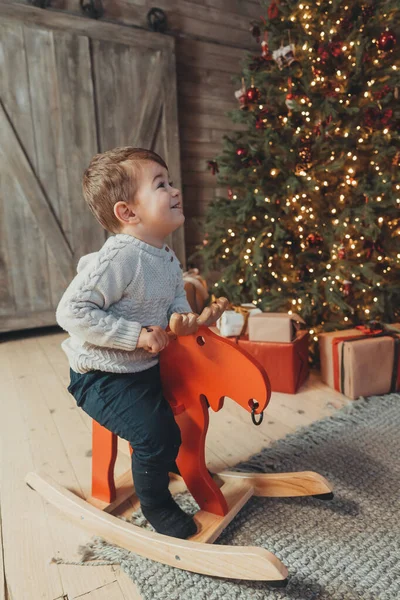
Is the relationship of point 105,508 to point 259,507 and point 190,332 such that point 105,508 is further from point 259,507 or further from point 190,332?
point 190,332

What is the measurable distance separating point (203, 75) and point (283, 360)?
242 cm

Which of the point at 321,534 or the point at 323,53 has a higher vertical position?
the point at 323,53

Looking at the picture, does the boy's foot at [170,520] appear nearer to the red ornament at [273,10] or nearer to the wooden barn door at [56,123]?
the wooden barn door at [56,123]

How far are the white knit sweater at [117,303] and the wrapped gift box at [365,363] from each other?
3.14 feet

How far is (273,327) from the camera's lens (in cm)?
174

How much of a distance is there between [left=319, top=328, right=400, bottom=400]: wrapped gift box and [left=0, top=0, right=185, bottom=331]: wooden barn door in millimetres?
1784

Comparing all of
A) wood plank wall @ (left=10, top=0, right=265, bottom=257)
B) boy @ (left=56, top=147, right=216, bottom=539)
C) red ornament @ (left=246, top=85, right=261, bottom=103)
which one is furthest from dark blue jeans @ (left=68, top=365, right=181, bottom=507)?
wood plank wall @ (left=10, top=0, right=265, bottom=257)

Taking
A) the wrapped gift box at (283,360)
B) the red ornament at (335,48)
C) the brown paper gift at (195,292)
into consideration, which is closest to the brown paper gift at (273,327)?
the wrapped gift box at (283,360)

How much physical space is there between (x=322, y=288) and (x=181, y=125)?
5.93ft

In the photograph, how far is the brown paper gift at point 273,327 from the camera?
1724 mm

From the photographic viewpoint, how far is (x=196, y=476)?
97 cm

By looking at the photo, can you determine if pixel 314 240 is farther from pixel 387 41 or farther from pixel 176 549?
pixel 176 549

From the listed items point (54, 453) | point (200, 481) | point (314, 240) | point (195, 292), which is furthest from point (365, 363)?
point (54, 453)

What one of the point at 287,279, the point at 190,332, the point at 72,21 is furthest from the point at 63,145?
the point at 190,332
